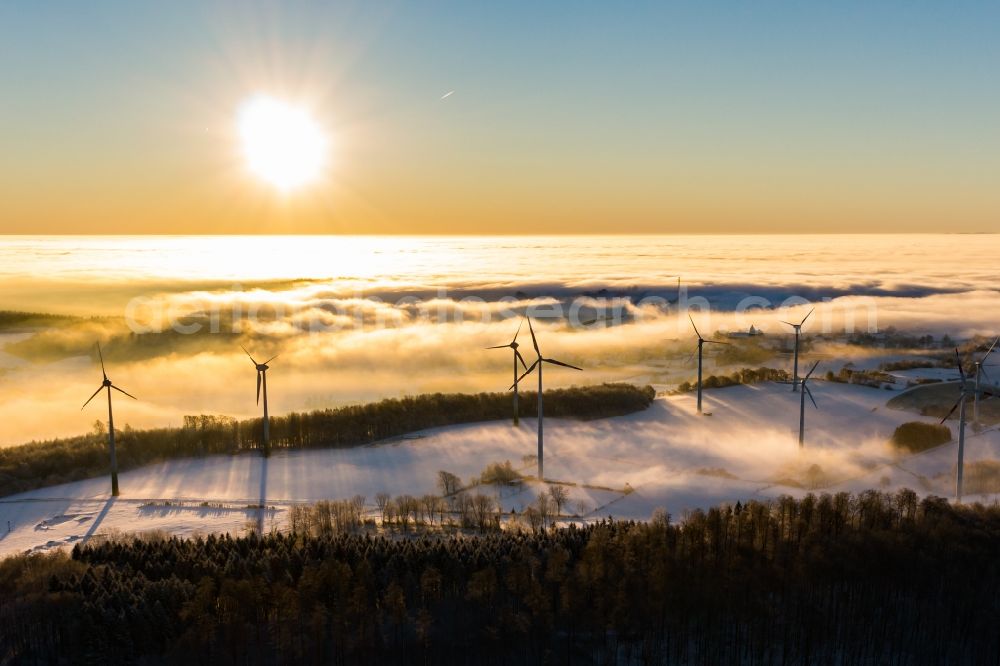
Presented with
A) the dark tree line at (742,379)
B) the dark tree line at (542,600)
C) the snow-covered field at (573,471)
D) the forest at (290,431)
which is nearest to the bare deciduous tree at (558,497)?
the snow-covered field at (573,471)

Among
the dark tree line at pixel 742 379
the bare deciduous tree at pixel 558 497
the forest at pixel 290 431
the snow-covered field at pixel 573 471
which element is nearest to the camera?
the bare deciduous tree at pixel 558 497

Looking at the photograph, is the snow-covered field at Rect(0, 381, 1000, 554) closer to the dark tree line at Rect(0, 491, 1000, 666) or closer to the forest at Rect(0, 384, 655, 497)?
the forest at Rect(0, 384, 655, 497)

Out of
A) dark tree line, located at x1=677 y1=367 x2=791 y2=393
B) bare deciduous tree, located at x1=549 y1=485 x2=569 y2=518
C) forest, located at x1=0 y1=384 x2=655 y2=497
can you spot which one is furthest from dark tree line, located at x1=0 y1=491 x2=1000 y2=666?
dark tree line, located at x1=677 y1=367 x2=791 y2=393

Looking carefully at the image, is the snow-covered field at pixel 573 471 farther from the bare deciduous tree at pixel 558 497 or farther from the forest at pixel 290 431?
the forest at pixel 290 431

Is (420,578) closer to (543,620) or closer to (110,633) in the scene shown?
(543,620)

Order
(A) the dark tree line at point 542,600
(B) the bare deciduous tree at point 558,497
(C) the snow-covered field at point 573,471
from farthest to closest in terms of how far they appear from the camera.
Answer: (C) the snow-covered field at point 573,471
(B) the bare deciduous tree at point 558,497
(A) the dark tree line at point 542,600

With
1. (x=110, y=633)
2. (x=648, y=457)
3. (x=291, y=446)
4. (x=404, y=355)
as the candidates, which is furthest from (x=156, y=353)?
(x=110, y=633)
